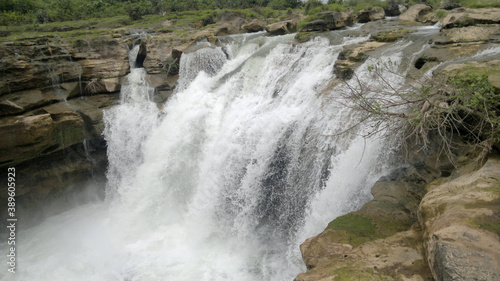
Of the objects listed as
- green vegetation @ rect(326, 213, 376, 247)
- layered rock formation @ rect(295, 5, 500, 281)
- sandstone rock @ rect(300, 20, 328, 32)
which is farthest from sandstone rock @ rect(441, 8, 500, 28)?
green vegetation @ rect(326, 213, 376, 247)

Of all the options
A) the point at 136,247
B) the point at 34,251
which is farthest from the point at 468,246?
the point at 34,251

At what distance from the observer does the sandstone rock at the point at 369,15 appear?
16375 mm

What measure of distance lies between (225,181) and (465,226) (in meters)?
6.10

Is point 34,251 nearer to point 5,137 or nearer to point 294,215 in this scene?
point 5,137

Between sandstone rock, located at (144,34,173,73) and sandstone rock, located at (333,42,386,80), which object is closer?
sandstone rock, located at (333,42,386,80)

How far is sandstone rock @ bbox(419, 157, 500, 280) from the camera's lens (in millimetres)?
3426

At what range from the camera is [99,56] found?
44.2 ft

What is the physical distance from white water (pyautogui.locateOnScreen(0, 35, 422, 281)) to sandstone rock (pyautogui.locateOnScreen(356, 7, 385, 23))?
5458 millimetres

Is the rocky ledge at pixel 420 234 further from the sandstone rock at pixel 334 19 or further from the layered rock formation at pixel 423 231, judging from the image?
the sandstone rock at pixel 334 19

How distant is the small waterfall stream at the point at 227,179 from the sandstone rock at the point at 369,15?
5198 mm

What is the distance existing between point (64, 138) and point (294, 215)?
8.75 m

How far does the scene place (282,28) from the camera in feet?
53.5

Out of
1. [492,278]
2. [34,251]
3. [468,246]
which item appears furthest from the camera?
[34,251]

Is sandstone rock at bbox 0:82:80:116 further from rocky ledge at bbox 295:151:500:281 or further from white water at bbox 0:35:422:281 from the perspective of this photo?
rocky ledge at bbox 295:151:500:281
